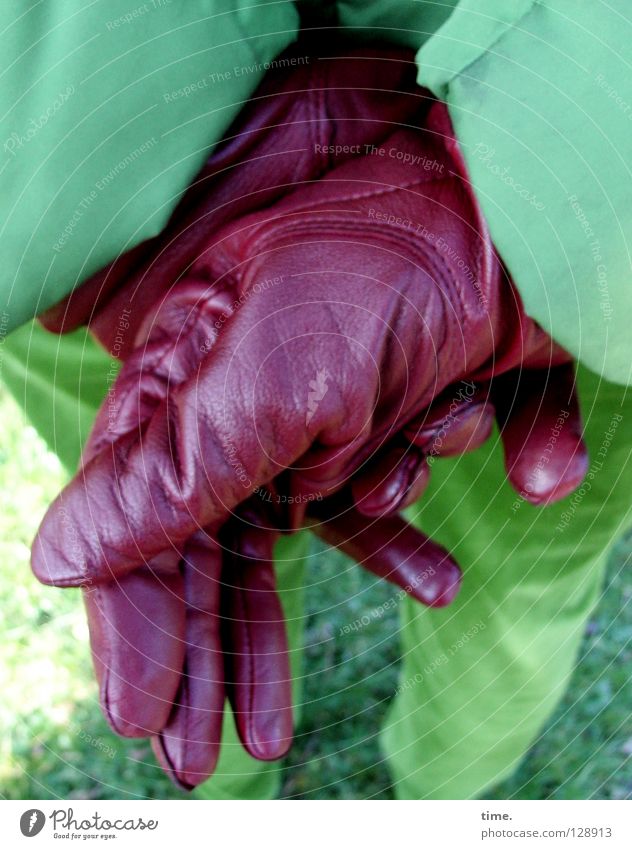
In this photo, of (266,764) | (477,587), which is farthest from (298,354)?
(266,764)

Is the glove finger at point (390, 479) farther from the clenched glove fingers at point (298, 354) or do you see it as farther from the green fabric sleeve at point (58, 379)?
the green fabric sleeve at point (58, 379)

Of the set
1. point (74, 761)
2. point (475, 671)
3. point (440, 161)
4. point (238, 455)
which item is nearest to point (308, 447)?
point (238, 455)

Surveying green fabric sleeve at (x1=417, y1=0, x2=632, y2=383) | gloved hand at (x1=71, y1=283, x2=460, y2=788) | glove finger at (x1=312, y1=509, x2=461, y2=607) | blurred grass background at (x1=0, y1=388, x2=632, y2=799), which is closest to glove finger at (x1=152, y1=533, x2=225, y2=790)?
gloved hand at (x1=71, y1=283, x2=460, y2=788)

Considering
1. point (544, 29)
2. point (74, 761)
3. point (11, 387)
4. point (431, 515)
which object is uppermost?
point (544, 29)

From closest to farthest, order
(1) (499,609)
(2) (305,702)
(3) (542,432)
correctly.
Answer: (3) (542,432) → (1) (499,609) → (2) (305,702)

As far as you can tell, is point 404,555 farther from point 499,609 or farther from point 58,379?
point 58,379

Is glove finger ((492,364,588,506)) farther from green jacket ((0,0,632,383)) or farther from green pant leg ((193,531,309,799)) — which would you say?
green pant leg ((193,531,309,799))
